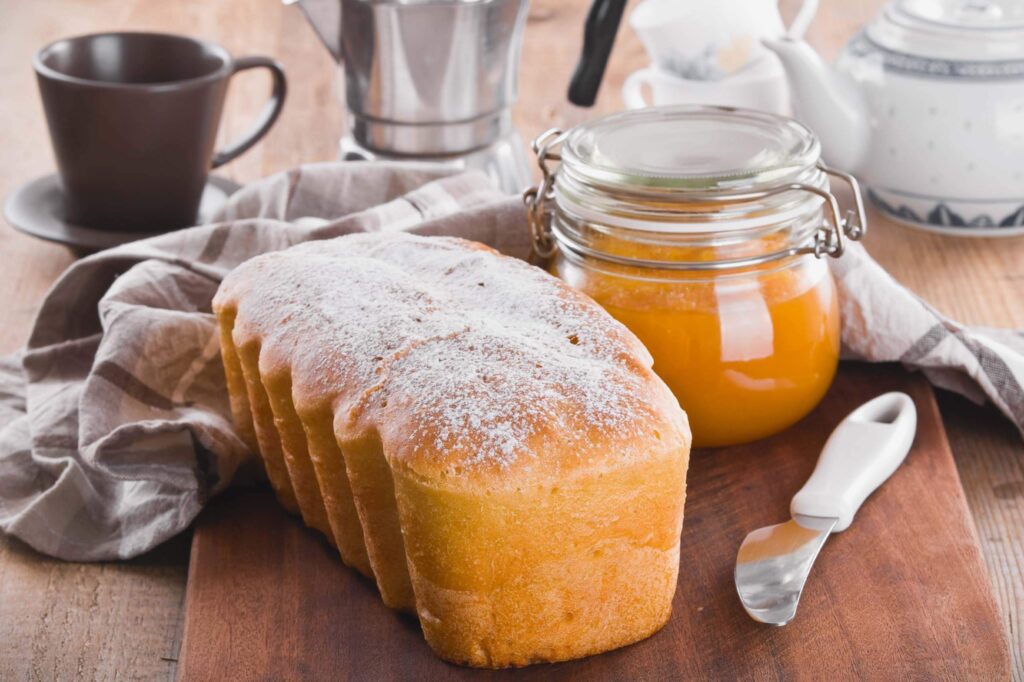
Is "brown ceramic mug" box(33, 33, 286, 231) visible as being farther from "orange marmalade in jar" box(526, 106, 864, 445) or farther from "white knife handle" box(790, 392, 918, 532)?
"white knife handle" box(790, 392, 918, 532)

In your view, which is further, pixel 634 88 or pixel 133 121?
pixel 634 88

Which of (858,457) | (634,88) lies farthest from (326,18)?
(858,457)

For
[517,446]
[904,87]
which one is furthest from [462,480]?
[904,87]

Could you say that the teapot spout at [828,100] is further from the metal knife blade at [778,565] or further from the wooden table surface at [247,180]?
the metal knife blade at [778,565]

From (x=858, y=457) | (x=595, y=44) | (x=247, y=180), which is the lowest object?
(x=247, y=180)

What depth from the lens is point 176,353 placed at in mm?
1236

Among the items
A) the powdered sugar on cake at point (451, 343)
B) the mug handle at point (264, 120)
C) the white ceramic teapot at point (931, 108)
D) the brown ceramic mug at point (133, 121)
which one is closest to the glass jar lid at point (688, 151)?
the powdered sugar on cake at point (451, 343)

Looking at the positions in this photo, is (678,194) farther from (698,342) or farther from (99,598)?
(99,598)

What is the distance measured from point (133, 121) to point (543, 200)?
602 millimetres

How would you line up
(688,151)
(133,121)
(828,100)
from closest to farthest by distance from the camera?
1. (688,151)
2. (133,121)
3. (828,100)

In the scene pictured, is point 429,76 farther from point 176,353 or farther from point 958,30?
point 958,30

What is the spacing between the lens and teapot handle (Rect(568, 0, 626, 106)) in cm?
157

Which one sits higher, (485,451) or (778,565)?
(485,451)

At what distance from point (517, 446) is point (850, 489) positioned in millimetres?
385
